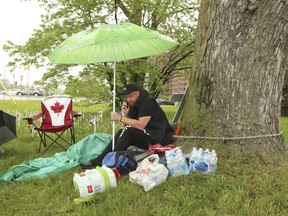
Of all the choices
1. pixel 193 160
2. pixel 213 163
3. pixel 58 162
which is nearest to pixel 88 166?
pixel 58 162

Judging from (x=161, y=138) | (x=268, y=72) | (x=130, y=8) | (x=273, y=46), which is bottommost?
(x=161, y=138)

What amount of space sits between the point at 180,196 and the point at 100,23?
7.55 meters

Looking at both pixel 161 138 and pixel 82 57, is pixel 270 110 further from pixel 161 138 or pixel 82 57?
pixel 82 57

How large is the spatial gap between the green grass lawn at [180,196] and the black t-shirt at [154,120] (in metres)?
0.84

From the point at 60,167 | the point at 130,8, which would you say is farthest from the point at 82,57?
the point at 130,8

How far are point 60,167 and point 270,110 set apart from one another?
2.73 meters

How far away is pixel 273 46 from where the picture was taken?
133 inches

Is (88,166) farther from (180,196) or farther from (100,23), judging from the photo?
(100,23)

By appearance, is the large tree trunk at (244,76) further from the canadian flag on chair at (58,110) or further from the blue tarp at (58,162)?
the canadian flag on chair at (58,110)

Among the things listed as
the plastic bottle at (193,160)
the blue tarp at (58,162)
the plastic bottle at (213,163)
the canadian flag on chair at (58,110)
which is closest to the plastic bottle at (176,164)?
the plastic bottle at (193,160)

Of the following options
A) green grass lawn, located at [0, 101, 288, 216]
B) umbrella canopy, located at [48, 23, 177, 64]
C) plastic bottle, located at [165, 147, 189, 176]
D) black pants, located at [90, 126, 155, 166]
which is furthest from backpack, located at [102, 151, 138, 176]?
umbrella canopy, located at [48, 23, 177, 64]

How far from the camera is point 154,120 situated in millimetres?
4039

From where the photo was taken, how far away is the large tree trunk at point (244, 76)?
131 inches

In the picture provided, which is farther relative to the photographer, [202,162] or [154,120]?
[154,120]
